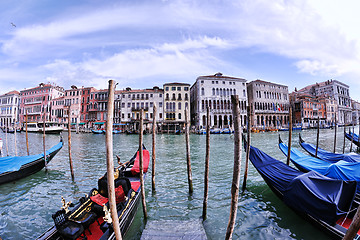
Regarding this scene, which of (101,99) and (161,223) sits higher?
(101,99)

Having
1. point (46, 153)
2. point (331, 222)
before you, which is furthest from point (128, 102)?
point (331, 222)

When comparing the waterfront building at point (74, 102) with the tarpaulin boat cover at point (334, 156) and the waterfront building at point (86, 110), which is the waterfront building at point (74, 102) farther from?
the tarpaulin boat cover at point (334, 156)

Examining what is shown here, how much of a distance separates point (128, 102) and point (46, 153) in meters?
28.0

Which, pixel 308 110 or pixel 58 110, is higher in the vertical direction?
pixel 58 110

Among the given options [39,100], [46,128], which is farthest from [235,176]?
[39,100]

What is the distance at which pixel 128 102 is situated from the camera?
34750 millimetres

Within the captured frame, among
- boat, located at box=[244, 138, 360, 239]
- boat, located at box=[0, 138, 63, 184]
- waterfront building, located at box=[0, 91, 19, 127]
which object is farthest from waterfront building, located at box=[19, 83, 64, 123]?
boat, located at box=[244, 138, 360, 239]

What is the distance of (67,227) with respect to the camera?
8.77ft

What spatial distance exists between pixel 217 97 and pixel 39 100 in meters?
40.9

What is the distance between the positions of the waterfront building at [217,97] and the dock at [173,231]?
29.9m

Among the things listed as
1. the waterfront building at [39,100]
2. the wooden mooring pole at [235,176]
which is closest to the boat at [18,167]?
the wooden mooring pole at [235,176]

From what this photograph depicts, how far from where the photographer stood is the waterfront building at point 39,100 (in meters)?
41.6

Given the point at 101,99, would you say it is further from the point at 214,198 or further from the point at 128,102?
the point at 214,198

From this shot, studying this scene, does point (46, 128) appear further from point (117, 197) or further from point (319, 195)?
point (319, 195)
